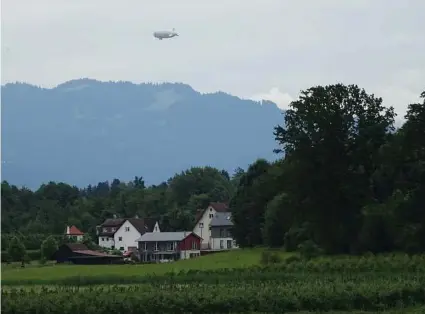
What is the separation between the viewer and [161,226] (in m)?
103

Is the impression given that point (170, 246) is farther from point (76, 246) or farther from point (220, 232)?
point (76, 246)

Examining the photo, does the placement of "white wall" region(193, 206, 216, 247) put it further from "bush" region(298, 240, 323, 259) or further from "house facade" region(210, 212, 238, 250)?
"bush" region(298, 240, 323, 259)

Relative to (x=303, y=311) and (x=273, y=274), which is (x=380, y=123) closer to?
(x=273, y=274)

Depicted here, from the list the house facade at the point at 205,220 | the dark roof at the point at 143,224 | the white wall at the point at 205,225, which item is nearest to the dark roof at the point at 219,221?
the house facade at the point at 205,220

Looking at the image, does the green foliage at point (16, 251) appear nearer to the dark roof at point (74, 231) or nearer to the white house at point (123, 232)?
the dark roof at point (74, 231)

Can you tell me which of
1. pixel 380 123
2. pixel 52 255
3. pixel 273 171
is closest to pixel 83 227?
pixel 52 255

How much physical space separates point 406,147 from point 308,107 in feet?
25.4

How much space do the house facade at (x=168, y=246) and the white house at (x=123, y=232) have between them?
24.7 feet

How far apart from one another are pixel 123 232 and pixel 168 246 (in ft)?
45.3

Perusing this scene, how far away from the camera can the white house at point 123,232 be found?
100312mm

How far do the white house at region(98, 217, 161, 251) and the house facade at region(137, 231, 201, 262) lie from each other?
7.53 metres

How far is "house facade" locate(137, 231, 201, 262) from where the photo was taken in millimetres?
87869

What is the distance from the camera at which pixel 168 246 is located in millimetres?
88750

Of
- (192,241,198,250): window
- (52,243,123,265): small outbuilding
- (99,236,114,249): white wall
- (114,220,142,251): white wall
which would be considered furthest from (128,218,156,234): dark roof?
A: (52,243,123,265): small outbuilding
